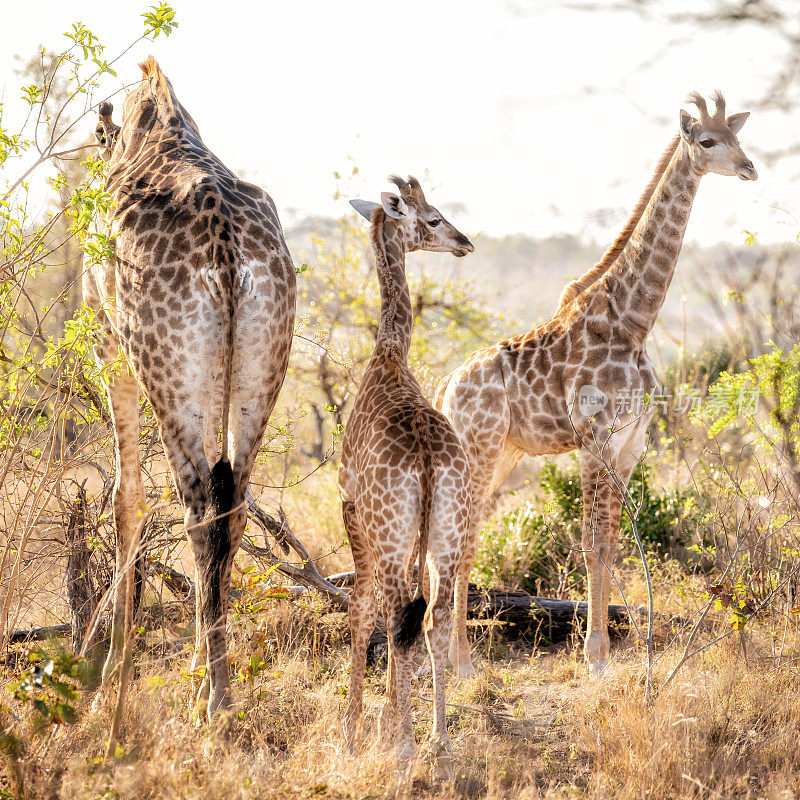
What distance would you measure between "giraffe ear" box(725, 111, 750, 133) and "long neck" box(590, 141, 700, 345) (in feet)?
1.16

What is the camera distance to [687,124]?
19.1 feet

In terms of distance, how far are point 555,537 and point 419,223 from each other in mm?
3171

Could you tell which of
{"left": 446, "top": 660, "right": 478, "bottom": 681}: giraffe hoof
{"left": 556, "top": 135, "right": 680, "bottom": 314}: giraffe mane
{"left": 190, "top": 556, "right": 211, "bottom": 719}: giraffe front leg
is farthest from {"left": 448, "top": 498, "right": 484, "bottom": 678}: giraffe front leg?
{"left": 190, "top": 556, "right": 211, "bottom": 719}: giraffe front leg

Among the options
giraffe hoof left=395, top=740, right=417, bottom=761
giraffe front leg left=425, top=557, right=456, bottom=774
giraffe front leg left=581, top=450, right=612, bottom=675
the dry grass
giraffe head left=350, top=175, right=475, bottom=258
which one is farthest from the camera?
giraffe head left=350, top=175, right=475, bottom=258

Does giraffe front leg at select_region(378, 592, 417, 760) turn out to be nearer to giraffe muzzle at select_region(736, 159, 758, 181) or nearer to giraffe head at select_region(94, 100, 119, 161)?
giraffe head at select_region(94, 100, 119, 161)

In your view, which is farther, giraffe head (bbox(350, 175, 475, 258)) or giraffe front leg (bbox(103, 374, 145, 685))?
giraffe head (bbox(350, 175, 475, 258))

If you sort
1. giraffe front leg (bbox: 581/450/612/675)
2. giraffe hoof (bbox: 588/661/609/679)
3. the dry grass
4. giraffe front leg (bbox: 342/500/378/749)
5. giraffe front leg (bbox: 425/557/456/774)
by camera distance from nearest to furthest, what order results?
1. the dry grass
2. giraffe front leg (bbox: 425/557/456/774)
3. giraffe front leg (bbox: 342/500/378/749)
4. giraffe hoof (bbox: 588/661/609/679)
5. giraffe front leg (bbox: 581/450/612/675)

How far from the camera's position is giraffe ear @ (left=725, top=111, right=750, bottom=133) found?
5895mm

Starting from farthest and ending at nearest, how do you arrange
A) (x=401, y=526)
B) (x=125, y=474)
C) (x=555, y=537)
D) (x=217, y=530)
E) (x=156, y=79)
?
(x=555, y=537), (x=156, y=79), (x=125, y=474), (x=401, y=526), (x=217, y=530)

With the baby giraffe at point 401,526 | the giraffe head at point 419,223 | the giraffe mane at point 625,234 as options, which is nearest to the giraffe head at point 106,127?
the giraffe head at point 419,223

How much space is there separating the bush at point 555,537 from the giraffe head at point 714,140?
2630 mm

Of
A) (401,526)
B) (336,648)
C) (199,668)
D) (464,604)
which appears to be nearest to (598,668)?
(464,604)

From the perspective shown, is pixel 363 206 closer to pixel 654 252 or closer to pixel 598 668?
pixel 654 252

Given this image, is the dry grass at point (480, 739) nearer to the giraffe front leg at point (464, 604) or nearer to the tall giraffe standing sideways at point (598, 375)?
the giraffe front leg at point (464, 604)
